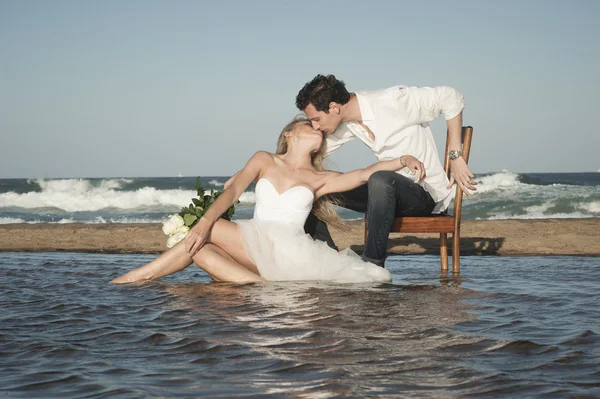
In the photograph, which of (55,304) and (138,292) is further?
(138,292)

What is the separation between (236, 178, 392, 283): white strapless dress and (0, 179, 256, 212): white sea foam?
60.6 ft

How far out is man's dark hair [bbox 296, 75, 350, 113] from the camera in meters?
4.89

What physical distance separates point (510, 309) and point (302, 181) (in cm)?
186

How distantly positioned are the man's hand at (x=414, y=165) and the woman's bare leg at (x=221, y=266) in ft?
4.27

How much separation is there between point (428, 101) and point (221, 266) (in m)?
1.93

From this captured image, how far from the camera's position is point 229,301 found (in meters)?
4.17

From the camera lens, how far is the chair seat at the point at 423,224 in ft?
16.8

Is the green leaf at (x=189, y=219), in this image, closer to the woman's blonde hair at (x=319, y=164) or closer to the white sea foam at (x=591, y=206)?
the woman's blonde hair at (x=319, y=164)

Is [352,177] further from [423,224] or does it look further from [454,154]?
[454,154]

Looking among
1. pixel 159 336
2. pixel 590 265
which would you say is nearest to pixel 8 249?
pixel 159 336

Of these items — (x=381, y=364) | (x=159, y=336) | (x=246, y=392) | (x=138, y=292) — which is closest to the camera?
(x=246, y=392)

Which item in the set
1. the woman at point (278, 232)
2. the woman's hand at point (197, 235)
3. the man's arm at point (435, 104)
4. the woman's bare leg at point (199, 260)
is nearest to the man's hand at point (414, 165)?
the woman at point (278, 232)

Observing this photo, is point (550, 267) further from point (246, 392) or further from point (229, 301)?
point (246, 392)

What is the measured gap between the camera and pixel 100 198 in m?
24.9
